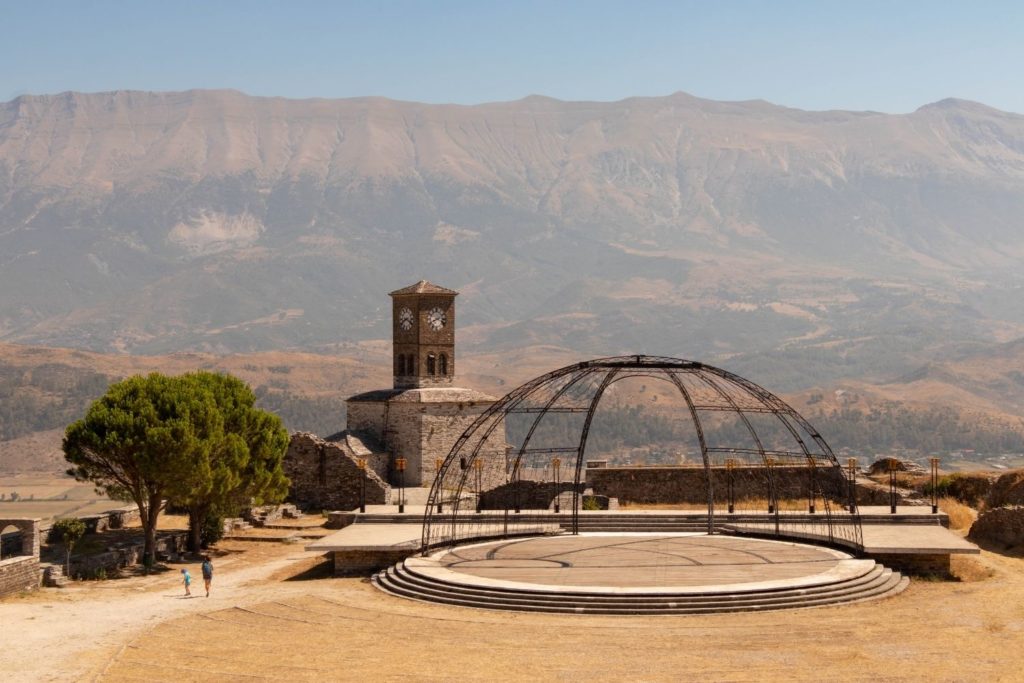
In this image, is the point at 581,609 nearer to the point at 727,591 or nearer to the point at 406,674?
the point at 727,591

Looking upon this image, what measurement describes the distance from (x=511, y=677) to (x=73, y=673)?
984cm

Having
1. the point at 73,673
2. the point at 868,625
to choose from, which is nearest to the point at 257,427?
the point at 73,673

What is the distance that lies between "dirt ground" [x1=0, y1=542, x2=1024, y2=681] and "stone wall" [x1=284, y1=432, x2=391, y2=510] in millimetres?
21102

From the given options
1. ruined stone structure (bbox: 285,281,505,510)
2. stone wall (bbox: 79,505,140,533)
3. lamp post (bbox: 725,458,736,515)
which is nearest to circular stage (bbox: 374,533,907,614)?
lamp post (bbox: 725,458,736,515)

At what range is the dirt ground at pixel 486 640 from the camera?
103ft

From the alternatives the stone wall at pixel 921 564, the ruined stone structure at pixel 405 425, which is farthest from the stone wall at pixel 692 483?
the stone wall at pixel 921 564

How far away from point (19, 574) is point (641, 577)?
59.1ft

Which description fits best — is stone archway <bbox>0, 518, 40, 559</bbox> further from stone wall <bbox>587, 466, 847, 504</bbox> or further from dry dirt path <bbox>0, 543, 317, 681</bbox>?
stone wall <bbox>587, 466, 847, 504</bbox>

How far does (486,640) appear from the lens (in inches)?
1350

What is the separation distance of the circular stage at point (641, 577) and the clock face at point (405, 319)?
1083 inches

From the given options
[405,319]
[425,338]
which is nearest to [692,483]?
[425,338]

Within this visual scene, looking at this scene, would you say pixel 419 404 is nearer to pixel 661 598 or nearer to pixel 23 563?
pixel 23 563

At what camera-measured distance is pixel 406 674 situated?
31.2 meters

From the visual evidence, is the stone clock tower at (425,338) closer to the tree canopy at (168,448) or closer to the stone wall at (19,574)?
the tree canopy at (168,448)
